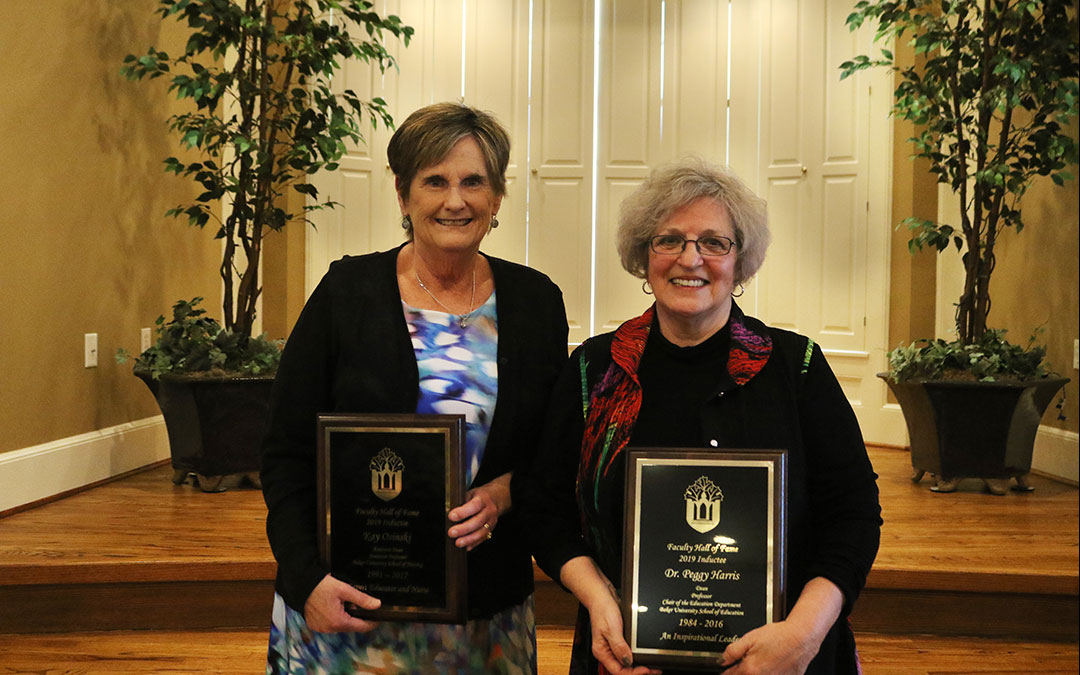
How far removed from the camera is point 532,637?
1.66 meters

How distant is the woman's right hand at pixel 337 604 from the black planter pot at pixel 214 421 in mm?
2646

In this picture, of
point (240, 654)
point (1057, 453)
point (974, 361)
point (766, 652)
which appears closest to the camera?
point (766, 652)

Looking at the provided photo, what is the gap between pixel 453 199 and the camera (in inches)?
59.5

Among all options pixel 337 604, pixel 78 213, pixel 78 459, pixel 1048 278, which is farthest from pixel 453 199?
pixel 1048 278

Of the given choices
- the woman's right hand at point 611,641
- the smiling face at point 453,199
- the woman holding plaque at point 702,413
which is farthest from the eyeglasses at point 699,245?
the woman's right hand at point 611,641

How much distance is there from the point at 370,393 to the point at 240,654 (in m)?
1.69

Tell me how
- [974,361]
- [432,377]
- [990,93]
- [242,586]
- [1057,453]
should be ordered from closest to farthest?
1. [432,377]
2. [242,586]
3. [990,93]
4. [974,361]
5. [1057,453]

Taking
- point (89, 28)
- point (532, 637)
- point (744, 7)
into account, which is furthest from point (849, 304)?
point (532, 637)

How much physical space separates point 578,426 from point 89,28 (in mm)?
3404

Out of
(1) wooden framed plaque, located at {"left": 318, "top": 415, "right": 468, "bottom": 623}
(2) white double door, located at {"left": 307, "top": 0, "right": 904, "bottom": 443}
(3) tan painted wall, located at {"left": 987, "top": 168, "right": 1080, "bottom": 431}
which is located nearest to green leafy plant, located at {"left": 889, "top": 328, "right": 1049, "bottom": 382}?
(3) tan painted wall, located at {"left": 987, "top": 168, "right": 1080, "bottom": 431}

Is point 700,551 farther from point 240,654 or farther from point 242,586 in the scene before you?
point 242,586

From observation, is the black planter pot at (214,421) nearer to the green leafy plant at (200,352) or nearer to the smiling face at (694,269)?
the green leafy plant at (200,352)

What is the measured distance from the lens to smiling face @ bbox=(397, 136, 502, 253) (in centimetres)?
152

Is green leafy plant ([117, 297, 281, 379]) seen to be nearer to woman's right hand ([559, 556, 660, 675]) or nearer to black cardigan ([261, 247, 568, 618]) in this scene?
black cardigan ([261, 247, 568, 618])
